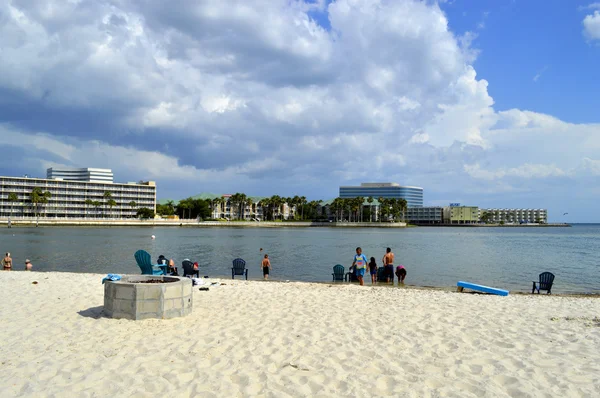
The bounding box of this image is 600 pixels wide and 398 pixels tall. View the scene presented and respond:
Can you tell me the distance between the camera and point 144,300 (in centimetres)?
923

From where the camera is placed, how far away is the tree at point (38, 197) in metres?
134

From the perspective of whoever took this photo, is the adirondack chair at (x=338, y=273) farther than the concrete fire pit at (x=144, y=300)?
Yes

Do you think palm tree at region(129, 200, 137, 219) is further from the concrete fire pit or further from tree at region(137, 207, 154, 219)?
the concrete fire pit

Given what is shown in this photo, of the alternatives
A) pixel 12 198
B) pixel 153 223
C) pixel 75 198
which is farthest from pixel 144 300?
pixel 75 198

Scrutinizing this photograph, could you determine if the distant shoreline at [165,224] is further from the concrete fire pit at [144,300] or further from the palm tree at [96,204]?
the concrete fire pit at [144,300]

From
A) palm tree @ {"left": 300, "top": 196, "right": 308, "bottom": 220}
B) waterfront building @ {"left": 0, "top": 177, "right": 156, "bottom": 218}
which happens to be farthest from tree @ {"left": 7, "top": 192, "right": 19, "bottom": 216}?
palm tree @ {"left": 300, "top": 196, "right": 308, "bottom": 220}

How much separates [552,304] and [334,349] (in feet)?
27.8

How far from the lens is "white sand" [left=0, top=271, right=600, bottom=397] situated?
5801mm

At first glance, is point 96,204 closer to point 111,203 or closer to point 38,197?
point 111,203

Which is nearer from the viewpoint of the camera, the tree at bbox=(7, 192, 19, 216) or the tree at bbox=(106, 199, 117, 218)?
the tree at bbox=(7, 192, 19, 216)

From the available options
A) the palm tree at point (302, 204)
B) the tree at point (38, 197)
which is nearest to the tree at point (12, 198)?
the tree at point (38, 197)

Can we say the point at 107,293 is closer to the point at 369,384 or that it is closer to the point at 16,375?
the point at 16,375

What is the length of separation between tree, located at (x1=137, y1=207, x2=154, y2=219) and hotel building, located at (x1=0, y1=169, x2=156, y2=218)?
215 inches

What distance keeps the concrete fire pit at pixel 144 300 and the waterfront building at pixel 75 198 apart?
490 ft
